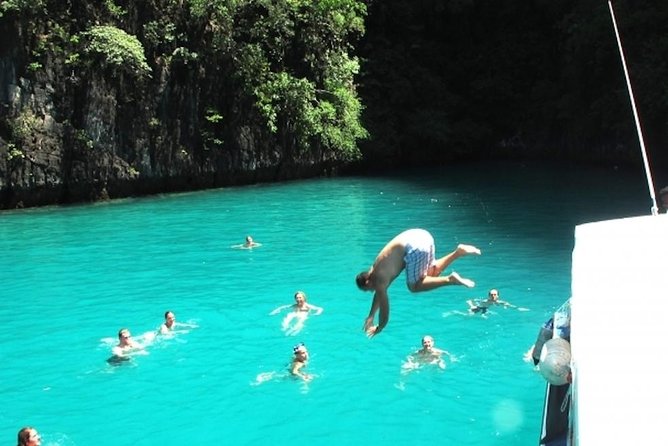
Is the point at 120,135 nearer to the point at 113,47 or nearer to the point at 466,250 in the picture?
the point at 113,47

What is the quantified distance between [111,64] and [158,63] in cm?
285

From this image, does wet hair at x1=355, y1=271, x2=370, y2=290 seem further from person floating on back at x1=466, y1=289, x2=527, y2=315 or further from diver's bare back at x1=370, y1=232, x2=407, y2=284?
person floating on back at x1=466, y1=289, x2=527, y2=315

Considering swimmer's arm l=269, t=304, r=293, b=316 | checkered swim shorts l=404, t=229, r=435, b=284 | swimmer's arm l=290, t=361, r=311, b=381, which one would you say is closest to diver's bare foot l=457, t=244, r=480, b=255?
checkered swim shorts l=404, t=229, r=435, b=284

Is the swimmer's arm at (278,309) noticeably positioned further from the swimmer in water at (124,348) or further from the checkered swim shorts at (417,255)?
the checkered swim shorts at (417,255)

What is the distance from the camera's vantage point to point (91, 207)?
3412 cm

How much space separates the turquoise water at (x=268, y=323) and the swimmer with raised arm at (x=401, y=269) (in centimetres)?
382

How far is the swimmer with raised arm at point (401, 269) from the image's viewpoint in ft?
26.6

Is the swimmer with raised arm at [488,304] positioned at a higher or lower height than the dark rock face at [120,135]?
lower

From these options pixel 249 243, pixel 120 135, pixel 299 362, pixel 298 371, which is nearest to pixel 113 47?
pixel 120 135

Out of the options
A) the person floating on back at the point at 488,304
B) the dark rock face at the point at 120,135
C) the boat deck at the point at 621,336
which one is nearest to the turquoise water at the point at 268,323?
the person floating on back at the point at 488,304

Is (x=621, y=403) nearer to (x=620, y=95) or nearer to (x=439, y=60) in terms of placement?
(x=620, y=95)

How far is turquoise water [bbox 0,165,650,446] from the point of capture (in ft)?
39.4

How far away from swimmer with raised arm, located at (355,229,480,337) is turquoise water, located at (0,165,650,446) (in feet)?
12.5

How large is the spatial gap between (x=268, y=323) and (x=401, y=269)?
876 cm
